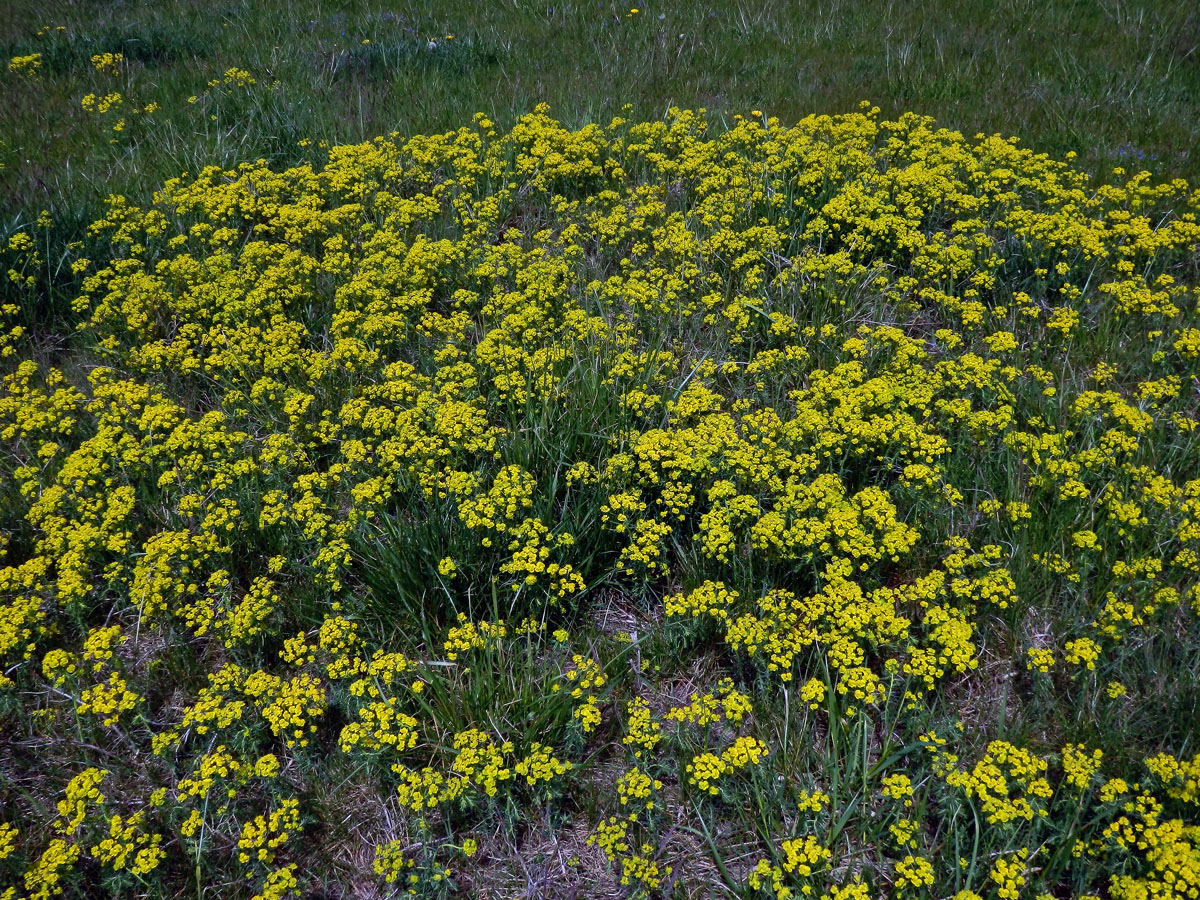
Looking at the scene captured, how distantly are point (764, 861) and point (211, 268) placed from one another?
493 centimetres

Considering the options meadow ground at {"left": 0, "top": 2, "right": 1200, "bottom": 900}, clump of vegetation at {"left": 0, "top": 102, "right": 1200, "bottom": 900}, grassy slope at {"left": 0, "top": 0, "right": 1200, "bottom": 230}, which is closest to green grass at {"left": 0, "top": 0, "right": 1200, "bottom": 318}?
grassy slope at {"left": 0, "top": 0, "right": 1200, "bottom": 230}

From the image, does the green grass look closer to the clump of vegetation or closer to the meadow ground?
the meadow ground

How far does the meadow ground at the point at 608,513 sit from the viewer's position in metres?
3.08

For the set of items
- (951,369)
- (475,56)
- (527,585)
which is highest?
(475,56)

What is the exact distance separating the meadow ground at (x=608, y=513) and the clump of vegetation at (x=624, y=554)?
0.03 m

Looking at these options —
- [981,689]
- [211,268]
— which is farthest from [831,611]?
[211,268]

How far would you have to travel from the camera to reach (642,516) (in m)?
3.96

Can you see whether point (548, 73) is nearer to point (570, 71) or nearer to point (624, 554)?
point (570, 71)

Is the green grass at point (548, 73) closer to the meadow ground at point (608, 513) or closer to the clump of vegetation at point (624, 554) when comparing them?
the meadow ground at point (608, 513)

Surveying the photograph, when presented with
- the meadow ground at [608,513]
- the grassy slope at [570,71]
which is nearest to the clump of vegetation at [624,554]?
the meadow ground at [608,513]

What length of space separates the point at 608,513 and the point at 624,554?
28cm

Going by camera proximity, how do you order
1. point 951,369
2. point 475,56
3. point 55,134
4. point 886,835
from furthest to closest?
point 475,56
point 55,134
point 951,369
point 886,835

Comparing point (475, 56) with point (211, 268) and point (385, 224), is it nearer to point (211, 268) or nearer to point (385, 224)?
point (385, 224)

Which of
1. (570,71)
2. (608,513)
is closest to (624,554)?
(608,513)
